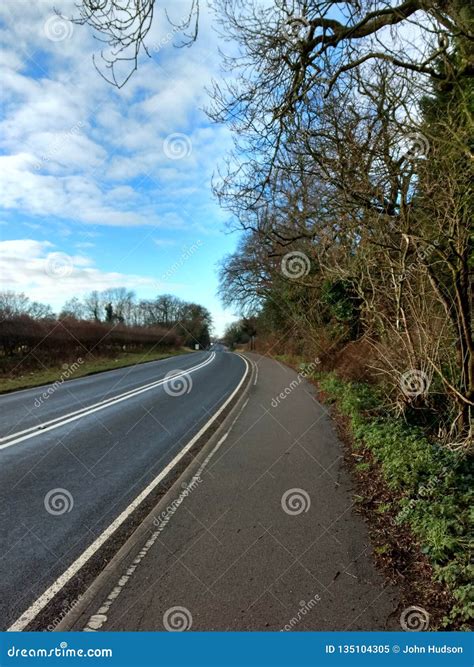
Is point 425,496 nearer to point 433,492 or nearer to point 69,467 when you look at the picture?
point 433,492

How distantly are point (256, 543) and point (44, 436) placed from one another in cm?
590

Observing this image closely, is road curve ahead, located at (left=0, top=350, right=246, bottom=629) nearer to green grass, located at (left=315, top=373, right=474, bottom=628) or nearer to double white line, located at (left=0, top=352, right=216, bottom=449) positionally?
double white line, located at (left=0, top=352, right=216, bottom=449)

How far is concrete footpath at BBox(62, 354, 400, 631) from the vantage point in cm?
321

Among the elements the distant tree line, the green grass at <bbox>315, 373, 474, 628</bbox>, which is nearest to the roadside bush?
the distant tree line

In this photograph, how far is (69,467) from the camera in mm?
6793

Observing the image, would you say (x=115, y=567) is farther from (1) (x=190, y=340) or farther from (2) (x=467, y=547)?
(1) (x=190, y=340)

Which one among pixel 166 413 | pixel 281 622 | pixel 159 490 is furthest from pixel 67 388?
pixel 281 622

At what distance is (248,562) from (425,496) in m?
2.21

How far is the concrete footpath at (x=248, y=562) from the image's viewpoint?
10.5 ft

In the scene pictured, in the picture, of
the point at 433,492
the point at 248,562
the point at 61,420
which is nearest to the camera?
the point at 248,562

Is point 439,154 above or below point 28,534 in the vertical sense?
above

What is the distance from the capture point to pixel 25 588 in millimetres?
3623

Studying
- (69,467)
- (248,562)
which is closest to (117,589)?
(248,562)

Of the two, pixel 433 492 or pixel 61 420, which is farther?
pixel 61 420
